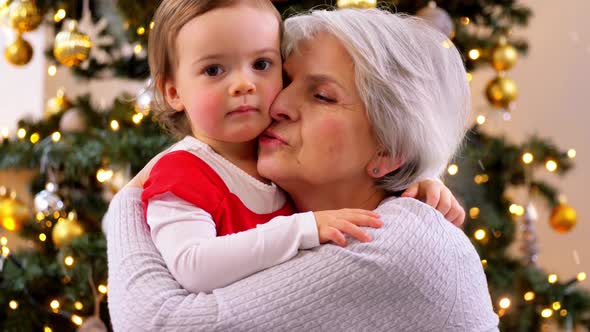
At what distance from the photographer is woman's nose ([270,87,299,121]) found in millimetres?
1219

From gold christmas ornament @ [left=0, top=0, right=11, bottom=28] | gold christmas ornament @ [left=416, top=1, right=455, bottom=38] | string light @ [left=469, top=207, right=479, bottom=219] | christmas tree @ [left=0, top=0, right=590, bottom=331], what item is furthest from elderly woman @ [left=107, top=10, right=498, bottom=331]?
gold christmas ornament @ [left=0, top=0, right=11, bottom=28]

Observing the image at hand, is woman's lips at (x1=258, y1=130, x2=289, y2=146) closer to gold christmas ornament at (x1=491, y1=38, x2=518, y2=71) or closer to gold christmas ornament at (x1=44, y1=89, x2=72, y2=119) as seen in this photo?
gold christmas ornament at (x1=491, y1=38, x2=518, y2=71)

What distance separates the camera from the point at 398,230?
1.09m

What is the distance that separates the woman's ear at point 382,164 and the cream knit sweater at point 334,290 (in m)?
0.14

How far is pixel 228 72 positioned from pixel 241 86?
36mm

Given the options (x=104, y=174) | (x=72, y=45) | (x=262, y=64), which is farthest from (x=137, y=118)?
(x=262, y=64)

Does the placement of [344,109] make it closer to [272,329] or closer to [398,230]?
[398,230]

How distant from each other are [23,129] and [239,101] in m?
1.68

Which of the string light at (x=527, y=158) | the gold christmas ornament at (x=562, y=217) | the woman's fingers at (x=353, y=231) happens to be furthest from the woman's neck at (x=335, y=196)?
the gold christmas ornament at (x=562, y=217)

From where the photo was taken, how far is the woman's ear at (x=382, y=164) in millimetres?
1271

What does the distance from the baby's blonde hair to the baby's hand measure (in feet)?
1.21

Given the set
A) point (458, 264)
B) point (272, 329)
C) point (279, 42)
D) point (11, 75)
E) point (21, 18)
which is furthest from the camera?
point (11, 75)

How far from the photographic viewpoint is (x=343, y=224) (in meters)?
1.06

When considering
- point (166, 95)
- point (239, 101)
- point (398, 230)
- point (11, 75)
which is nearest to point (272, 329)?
point (398, 230)
